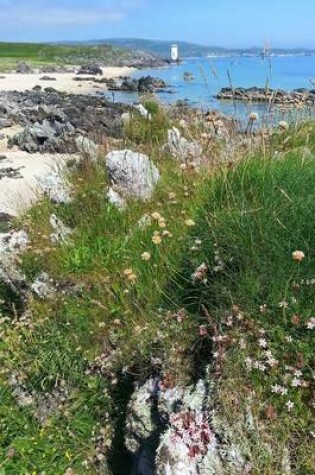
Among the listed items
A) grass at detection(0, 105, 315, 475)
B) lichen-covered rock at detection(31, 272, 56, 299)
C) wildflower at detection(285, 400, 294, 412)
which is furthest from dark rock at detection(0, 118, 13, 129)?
wildflower at detection(285, 400, 294, 412)

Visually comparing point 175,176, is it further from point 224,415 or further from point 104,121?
point 104,121

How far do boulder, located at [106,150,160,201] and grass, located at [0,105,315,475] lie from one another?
2.28ft

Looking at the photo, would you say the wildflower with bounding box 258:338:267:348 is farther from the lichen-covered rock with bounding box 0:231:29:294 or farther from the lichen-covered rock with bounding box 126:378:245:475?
the lichen-covered rock with bounding box 0:231:29:294

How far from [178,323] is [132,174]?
2711 millimetres

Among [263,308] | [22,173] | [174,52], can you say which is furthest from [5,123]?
[174,52]

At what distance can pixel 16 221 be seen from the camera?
6.06 meters

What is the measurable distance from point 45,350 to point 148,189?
2283 mm

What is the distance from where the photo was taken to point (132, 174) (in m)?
5.84

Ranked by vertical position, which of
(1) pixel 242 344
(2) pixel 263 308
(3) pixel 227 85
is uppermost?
(2) pixel 263 308

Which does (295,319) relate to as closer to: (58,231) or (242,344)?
(242,344)

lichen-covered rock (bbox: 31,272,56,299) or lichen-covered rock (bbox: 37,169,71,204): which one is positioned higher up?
lichen-covered rock (bbox: 37,169,71,204)

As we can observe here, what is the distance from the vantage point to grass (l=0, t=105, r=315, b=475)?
9.17 feet

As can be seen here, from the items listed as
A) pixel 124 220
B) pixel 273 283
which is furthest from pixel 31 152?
pixel 273 283

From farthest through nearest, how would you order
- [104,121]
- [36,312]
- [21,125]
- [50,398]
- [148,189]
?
[21,125]
[104,121]
[148,189]
[36,312]
[50,398]
